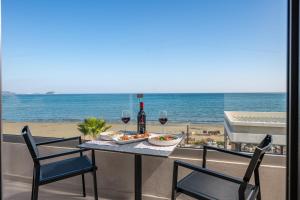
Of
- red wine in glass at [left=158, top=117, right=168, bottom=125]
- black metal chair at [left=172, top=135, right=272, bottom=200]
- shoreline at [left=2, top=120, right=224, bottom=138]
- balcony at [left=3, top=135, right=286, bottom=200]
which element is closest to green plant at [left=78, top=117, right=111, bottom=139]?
shoreline at [left=2, top=120, right=224, bottom=138]

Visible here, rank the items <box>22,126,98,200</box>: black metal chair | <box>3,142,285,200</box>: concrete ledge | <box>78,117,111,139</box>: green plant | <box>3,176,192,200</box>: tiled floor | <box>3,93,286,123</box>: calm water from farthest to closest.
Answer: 1. <box>78,117,111,139</box>: green plant
2. <box>3,176,192,200</box>: tiled floor
3. <box>3,93,286,123</box>: calm water
4. <box>3,142,285,200</box>: concrete ledge
5. <box>22,126,98,200</box>: black metal chair

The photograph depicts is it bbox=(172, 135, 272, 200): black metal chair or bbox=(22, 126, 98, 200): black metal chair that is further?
bbox=(22, 126, 98, 200): black metal chair

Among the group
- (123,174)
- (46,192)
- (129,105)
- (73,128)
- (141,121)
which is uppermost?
(129,105)

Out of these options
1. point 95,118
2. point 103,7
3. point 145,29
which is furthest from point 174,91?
point 103,7

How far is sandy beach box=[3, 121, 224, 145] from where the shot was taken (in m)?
1.90

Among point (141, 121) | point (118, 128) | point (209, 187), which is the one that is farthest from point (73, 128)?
point (209, 187)

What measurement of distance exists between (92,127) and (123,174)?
58 cm

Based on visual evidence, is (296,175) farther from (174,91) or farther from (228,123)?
(174,91)

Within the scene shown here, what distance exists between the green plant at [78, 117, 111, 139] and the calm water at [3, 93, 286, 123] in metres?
0.09

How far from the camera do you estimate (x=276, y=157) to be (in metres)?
1.63

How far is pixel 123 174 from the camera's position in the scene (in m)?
1.97

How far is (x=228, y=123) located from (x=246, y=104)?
24 cm

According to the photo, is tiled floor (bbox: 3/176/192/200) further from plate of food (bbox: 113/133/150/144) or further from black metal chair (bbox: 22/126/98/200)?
plate of food (bbox: 113/133/150/144)

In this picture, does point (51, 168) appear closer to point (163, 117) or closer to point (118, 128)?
point (118, 128)
